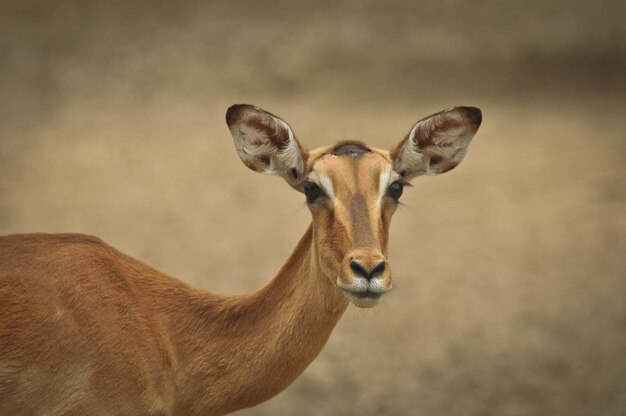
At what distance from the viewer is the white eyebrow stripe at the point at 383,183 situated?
22.0 ft

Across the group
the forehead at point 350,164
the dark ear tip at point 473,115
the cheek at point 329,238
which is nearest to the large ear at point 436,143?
the dark ear tip at point 473,115

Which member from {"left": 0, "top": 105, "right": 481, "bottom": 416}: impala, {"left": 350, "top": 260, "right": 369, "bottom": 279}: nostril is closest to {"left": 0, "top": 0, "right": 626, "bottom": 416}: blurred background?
{"left": 0, "top": 105, "right": 481, "bottom": 416}: impala

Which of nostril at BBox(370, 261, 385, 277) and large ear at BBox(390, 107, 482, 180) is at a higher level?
large ear at BBox(390, 107, 482, 180)

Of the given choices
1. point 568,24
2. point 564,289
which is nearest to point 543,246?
point 564,289

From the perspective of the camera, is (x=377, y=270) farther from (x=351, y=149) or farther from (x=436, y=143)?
(x=436, y=143)

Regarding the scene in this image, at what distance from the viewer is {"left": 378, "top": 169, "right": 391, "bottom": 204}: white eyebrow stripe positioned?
22.0 feet

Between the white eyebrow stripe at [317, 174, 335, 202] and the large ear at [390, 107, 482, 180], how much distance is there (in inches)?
22.1

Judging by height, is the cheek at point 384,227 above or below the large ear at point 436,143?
below

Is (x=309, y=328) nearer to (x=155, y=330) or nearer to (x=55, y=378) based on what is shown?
(x=155, y=330)

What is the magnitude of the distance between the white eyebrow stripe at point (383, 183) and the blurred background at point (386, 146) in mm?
2249

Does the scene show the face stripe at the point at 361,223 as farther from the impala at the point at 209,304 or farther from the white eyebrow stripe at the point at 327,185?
the white eyebrow stripe at the point at 327,185

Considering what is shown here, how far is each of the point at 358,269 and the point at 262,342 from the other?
113 centimetres

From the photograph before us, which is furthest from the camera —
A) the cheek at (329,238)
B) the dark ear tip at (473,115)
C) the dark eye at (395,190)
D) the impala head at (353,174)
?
the dark ear tip at (473,115)

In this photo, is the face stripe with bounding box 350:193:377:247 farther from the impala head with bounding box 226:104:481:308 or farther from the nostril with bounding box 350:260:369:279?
the nostril with bounding box 350:260:369:279
